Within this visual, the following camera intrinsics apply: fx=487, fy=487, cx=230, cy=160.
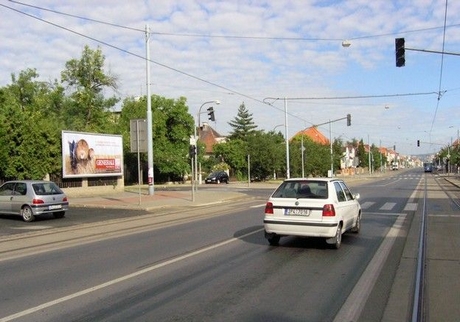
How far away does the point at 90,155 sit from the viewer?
31969mm

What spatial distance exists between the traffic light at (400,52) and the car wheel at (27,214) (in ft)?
48.8

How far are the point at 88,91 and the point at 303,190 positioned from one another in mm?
44121

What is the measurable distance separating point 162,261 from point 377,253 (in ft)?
14.2

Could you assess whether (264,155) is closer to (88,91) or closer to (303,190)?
(88,91)

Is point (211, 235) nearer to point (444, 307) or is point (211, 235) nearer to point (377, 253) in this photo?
point (377, 253)

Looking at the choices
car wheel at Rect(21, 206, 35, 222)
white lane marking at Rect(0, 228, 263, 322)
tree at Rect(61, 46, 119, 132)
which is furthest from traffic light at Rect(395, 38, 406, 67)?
tree at Rect(61, 46, 119, 132)

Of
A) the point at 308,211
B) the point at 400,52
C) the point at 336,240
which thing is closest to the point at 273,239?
the point at 308,211

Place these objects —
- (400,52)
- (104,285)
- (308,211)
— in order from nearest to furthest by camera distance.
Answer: (104,285), (308,211), (400,52)

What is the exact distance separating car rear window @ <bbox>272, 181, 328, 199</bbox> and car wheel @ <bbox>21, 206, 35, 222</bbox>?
10.7 m

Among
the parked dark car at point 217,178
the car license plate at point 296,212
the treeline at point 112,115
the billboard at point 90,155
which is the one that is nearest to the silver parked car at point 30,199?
the car license plate at point 296,212

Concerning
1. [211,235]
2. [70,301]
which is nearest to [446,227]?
[211,235]

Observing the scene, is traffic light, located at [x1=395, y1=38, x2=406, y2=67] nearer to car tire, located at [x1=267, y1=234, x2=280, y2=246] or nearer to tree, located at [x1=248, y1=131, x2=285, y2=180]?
car tire, located at [x1=267, y1=234, x2=280, y2=246]

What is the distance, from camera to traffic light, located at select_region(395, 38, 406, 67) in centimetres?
1888

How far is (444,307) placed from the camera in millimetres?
6074
